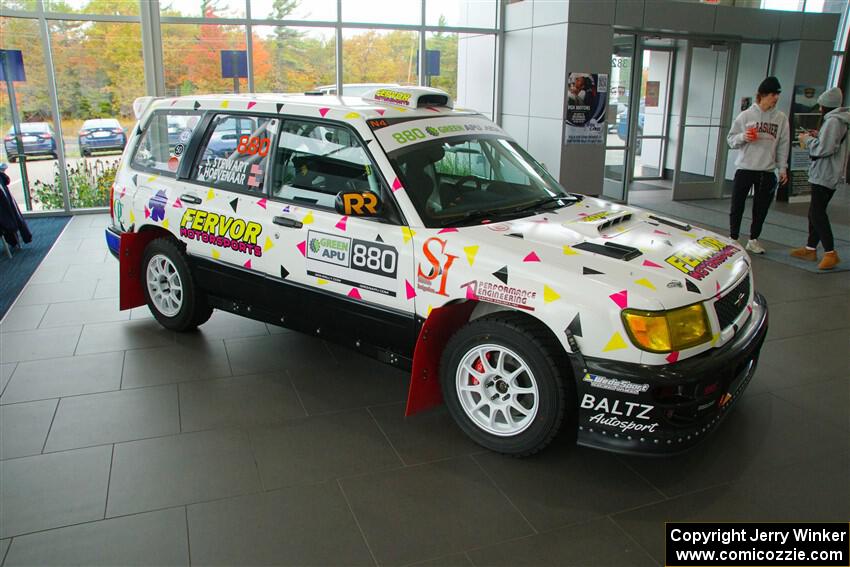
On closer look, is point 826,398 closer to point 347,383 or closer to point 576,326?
point 576,326

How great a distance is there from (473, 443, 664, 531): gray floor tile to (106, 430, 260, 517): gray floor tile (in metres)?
1.27

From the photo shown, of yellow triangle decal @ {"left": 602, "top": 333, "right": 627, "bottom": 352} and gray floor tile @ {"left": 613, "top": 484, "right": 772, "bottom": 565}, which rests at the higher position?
yellow triangle decal @ {"left": 602, "top": 333, "right": 627, "bottom": 352}

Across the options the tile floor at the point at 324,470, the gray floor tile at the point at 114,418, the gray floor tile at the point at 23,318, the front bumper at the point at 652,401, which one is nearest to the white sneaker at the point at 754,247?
the tile floor at the point at 324,470

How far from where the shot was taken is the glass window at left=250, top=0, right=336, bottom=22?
10.3 m

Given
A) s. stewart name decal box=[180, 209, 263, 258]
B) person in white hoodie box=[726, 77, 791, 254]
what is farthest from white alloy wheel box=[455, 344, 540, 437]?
person in white hoodie box=[726, 77, 791, 254]

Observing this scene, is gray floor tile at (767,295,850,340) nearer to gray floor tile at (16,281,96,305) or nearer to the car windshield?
the car windshield

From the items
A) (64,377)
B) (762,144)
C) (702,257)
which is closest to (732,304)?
(702,257)

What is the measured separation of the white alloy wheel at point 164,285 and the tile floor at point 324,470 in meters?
0.35

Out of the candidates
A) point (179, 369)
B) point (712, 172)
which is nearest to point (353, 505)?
point (179, 369)

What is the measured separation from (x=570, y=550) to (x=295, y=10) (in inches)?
380

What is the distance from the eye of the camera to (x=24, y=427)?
387 cm

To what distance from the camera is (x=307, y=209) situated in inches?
161

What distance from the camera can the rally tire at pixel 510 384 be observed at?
323cm

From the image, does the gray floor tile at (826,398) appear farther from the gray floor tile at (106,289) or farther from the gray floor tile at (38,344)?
the gray floor tile at (106,289)
